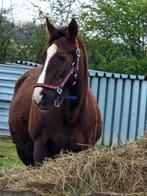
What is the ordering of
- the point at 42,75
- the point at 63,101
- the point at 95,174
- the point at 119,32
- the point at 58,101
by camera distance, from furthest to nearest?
the point at 119,32
the point at 63,101
the point at 58,101
the point at 42,75
the point at 95,174

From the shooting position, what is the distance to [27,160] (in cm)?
916

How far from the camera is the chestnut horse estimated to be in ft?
21.5

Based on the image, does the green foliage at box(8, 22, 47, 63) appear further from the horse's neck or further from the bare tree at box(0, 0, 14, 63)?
the horse's neck

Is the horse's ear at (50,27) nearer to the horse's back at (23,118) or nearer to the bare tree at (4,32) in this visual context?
the horse's back at (23,118)

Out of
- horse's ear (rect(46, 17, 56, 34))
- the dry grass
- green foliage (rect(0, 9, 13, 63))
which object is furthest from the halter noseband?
green foliage (rect(0, 9, 13, 63))

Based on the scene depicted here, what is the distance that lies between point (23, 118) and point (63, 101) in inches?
65.8

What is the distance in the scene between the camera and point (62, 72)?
6699mm

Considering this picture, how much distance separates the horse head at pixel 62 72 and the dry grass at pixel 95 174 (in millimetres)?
1772

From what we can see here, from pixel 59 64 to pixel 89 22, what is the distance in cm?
1667

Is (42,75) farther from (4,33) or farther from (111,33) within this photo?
(4,33)

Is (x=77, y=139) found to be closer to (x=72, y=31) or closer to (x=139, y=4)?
(x=72, y=31)

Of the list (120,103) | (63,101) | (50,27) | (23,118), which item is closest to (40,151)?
(63,101)

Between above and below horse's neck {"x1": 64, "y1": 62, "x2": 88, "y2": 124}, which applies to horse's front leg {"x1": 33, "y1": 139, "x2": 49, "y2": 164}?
below

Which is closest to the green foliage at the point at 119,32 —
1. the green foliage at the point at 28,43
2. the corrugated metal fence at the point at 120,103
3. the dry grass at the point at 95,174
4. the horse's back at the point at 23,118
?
Answer: the green foliage at the point at 28,43
